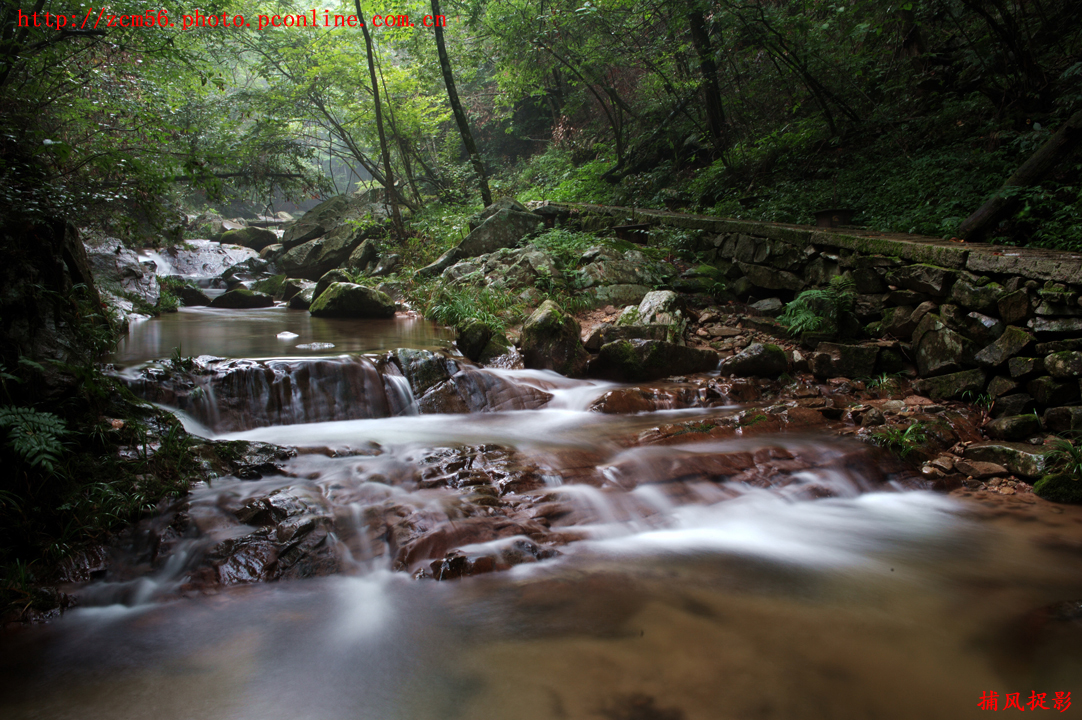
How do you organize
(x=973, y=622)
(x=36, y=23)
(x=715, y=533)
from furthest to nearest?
(x=36, y=23) → (x=715, y=533) → (x=973, y=622)

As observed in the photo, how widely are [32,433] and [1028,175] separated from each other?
916cm

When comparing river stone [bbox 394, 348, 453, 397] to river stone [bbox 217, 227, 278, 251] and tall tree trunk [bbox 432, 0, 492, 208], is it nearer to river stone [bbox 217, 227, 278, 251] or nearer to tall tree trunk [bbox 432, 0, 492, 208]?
tall tree trunk [bbox 432, 0, 492, 208]

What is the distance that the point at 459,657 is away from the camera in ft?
8.90

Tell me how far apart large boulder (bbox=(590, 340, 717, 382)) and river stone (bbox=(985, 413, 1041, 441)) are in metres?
3.01

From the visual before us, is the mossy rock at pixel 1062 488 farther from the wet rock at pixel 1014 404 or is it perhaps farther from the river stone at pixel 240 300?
the river stone at pixel 240 300

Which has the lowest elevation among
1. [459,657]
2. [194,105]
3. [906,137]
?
[459,657]

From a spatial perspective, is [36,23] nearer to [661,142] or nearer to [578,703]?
[578,703]

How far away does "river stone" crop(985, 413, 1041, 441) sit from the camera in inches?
184

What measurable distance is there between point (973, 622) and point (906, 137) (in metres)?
8.89

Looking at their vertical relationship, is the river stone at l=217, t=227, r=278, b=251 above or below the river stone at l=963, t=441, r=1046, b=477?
above

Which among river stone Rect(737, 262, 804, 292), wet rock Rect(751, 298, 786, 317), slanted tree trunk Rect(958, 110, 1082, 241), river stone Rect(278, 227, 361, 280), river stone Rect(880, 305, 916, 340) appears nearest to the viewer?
slanted tree trunk Rect(958, 110, 1082, 241)

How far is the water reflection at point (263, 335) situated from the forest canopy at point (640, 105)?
6.47ft

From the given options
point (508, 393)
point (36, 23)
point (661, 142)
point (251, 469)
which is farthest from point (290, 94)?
point (251, 469)

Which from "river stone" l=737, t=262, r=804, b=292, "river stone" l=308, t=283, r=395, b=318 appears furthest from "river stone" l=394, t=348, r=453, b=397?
"river stone" l=737, t=262, r=804, b=292
